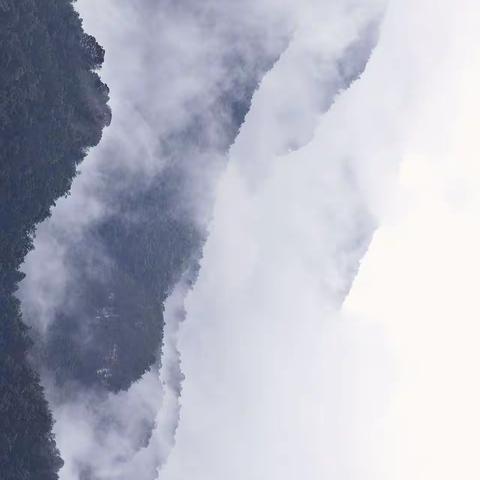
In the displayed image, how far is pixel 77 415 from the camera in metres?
96.6

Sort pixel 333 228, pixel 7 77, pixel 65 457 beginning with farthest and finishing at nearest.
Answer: pixel 333 228, pixel 65 457, pixel 7 77

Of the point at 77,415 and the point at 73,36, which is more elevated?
the point at 73,36

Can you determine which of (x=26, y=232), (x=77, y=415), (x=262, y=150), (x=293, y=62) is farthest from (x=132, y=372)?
(x=293, y=62)

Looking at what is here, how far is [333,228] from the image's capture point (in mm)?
154500

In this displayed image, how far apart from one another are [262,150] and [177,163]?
23.8 meters

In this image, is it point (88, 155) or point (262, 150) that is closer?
point (88, 155)

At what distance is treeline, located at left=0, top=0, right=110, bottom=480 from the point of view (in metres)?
80.2

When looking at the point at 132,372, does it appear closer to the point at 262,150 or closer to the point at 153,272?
the point at 153,272

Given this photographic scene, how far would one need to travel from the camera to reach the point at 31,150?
82875 mm

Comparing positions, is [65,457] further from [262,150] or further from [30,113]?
[262,150]

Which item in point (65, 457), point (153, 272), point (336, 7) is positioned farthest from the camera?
point (336, 7)

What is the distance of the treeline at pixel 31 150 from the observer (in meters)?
80.2

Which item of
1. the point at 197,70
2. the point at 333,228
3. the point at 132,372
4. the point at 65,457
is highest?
the point at 333,228

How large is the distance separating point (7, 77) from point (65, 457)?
40781mm
